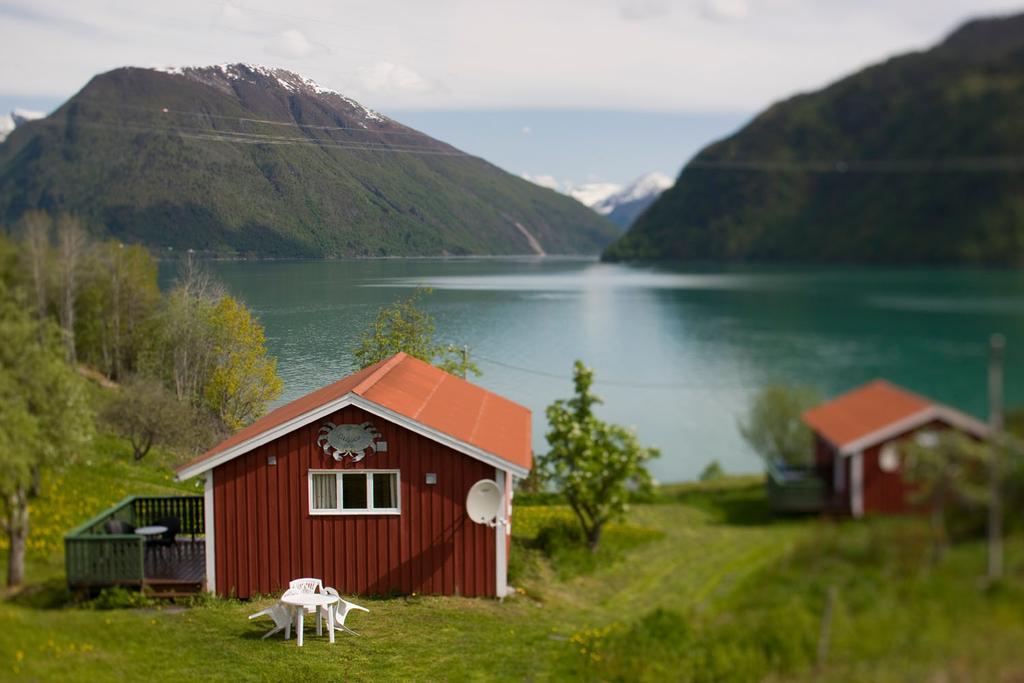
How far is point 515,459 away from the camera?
10.1 meters

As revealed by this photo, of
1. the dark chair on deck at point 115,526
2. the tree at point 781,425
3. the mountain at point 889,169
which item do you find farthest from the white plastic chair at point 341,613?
the mountain at point 889,169

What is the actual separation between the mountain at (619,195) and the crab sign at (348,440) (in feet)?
11.3

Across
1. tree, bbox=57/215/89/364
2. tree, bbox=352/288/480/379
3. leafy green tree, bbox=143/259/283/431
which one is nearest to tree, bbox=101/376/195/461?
leafy green tree, bbox=143/259/283/431

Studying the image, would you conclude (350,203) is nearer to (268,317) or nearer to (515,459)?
(268,317)

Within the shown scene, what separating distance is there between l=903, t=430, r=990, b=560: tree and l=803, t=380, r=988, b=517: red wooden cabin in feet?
0.14

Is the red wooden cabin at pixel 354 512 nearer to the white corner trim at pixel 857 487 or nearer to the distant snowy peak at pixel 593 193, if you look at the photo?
the distant snowy peak at pixel 593 193

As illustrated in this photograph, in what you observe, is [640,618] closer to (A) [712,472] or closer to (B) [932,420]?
(A) [712,472]

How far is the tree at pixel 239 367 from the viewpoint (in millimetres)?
11586

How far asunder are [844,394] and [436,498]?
6.48 metres

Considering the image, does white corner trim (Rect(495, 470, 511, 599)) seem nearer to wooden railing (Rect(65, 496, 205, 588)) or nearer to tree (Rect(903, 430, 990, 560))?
wooden railing (Rect(65, 496, 205, 588))

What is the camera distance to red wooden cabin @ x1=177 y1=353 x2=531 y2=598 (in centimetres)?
1033

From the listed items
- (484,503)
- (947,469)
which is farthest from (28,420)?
(947,469)

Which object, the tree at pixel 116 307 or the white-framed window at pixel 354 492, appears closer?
the white-framed window at pixel 354 492

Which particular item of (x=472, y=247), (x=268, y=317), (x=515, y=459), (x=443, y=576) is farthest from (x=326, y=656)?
(x=472, y=247)
